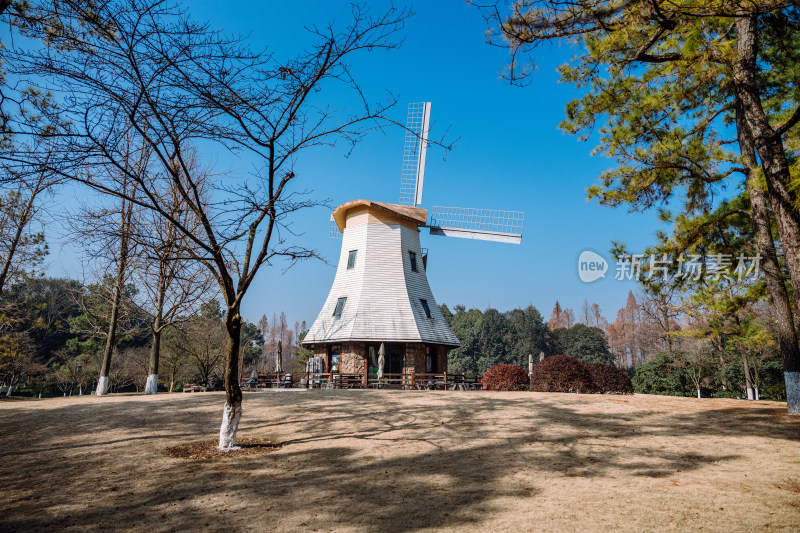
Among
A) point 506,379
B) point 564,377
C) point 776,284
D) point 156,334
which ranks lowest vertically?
point 506,379

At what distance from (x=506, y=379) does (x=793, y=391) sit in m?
9.44

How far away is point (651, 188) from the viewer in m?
11.0

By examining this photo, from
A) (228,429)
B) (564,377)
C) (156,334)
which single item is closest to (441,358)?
(564,377)

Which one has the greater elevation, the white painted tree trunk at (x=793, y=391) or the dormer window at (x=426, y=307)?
the dormer window at (x=426, y=307)

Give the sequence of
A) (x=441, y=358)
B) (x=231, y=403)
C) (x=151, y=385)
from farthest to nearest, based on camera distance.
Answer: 1. (x=441, y=358)
2. (x=151, y=385)
3. (x=231, y=403)

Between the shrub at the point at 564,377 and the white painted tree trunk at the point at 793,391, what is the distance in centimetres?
679

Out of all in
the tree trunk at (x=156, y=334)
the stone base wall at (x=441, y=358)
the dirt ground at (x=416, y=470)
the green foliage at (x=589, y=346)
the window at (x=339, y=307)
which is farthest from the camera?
the green foliage at (x=589, y=346)

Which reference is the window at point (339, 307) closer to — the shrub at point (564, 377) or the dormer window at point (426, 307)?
the dormer window at point (426, 307)

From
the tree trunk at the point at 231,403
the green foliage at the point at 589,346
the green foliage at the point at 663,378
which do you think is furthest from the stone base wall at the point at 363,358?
the green foliage at the point at 589,346

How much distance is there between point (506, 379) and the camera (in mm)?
18047

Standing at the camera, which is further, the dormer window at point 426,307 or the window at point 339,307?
the dormer window at point 426,307

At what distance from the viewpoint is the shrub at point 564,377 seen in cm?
1648

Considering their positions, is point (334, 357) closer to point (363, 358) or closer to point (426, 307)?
point (363, 358)

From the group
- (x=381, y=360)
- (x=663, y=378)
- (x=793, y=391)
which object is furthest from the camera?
(x=663, y=378)
